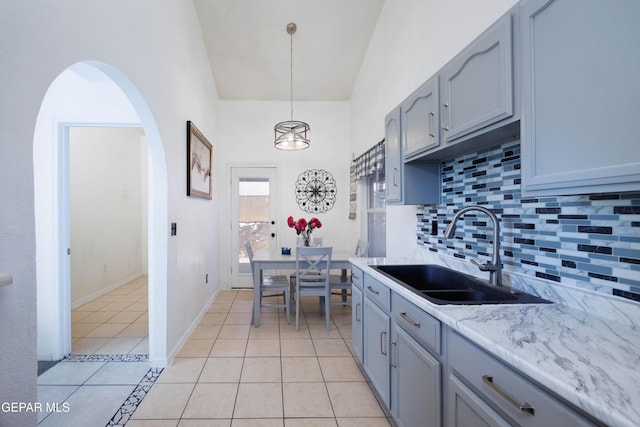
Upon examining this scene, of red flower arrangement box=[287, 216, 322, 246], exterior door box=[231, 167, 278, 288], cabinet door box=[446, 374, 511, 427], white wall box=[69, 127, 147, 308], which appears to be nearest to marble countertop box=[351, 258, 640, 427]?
cabinet door box=[446, 374, 511, 427]

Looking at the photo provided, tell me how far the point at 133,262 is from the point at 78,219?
1781 mm

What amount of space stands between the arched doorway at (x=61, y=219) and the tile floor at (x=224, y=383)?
0.28 m

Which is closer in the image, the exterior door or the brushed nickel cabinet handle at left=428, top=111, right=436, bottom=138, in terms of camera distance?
the brushed nickel cabinet handle at left=428, top=111, right=436, bottom=138

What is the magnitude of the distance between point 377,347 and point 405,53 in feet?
8.13

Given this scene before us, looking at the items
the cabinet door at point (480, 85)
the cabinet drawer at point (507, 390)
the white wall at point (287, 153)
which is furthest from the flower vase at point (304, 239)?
the cabinet drawer at point (507, 390)

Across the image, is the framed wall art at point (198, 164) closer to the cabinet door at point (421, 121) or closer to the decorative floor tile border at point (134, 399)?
the decorative floor tile border at point (134, 399)

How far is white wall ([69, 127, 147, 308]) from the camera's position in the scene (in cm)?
367

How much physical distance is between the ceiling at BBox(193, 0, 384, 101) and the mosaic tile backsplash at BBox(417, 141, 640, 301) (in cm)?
261

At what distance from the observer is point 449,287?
179 cm

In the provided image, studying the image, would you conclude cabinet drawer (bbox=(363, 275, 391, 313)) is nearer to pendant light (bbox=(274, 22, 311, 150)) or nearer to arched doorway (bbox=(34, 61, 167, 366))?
arched doorway (bbox=(34, 61, 167, 366))

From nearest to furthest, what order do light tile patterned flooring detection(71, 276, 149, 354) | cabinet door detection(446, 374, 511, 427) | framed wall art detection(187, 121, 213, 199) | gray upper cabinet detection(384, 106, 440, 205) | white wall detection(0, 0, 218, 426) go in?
cabinet door detection(446, 374, 511, 427) < white wall detection(0, 0, 218, 426) < gray upper cabinet detection(384, 106, 440, 205) < light tile patterned flooring detection(71, 276, 149, 354) < framed wall art detection(187, 121, 213, 199)

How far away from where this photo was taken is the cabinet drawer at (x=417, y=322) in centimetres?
113

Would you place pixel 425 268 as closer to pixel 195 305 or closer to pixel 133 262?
pixel 195 305

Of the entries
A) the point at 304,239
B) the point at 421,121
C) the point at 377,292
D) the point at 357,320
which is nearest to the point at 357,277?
the point at 357,320
